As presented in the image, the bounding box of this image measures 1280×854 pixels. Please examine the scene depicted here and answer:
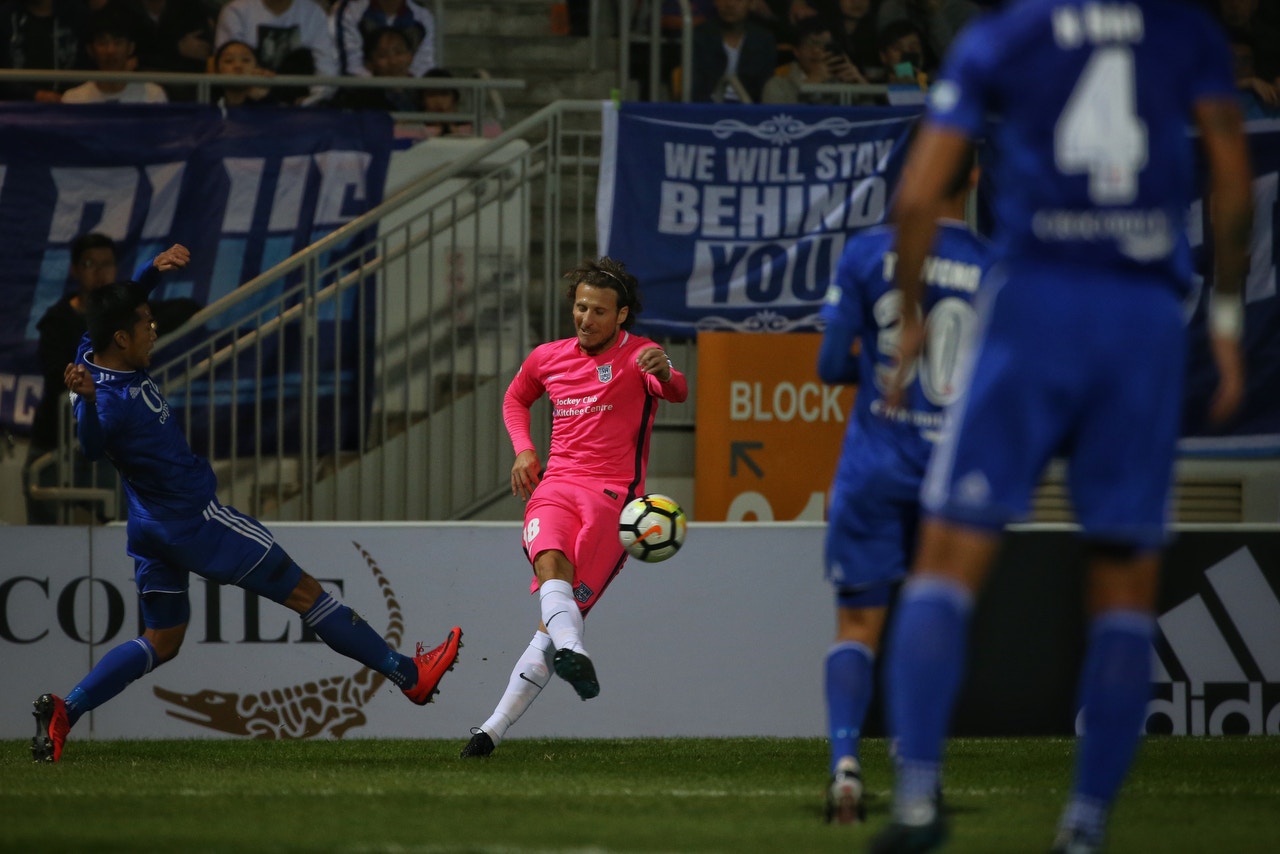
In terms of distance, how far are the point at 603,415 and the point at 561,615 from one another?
999 mm

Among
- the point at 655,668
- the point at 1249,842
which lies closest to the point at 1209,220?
the point at 655,668

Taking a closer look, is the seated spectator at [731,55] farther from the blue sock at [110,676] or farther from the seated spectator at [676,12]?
the blue sock at [110,676]

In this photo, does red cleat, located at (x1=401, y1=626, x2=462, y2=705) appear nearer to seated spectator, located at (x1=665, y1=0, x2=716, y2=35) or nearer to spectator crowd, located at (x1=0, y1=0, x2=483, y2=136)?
spectator crowd, located at (x1=0, y1=0, x2=483, y2=136)

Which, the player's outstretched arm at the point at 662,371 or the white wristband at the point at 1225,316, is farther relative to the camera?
the player's outstretched arm at the point at 662,371

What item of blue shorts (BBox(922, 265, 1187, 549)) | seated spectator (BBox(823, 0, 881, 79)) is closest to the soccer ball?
blue shorts (BBox(922, 265, 1187, 549))

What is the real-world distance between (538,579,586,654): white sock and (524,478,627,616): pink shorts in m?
0.18

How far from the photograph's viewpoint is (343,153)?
401 inches

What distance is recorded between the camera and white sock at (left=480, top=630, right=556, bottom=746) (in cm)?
657

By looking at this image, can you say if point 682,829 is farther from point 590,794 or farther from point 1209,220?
point 1209,220

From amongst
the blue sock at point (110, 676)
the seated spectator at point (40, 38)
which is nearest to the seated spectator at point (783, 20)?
the seated spectator at point (40, 38)

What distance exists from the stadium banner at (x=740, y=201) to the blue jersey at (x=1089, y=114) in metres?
6.32

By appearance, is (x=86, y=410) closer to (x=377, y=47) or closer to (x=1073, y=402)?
(x=1073, y=402)

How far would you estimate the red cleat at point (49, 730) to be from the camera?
21.4 feet

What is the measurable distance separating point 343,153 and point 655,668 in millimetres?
4008
